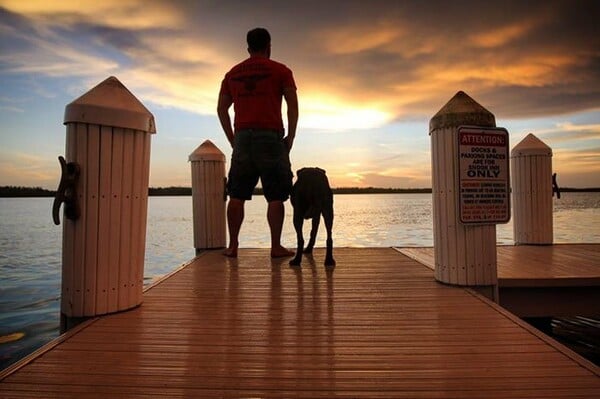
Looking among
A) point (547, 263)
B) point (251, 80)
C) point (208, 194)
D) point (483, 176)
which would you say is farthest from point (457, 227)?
point (208, 194)

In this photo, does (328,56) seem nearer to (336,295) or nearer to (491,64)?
(491,64)

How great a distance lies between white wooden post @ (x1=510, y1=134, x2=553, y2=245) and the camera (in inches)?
256

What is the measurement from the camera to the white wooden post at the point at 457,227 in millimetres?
3314

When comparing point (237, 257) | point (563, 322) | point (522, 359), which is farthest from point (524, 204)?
point (522, 359)

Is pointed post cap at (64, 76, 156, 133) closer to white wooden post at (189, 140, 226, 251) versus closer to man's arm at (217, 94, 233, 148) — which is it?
man's arm at (217, 94, 233, 148)

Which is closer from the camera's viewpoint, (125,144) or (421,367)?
(421,367)

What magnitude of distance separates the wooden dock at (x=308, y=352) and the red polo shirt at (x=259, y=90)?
210cm

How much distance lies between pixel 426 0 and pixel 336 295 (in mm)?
10247

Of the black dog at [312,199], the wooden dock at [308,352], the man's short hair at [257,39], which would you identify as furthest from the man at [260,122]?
the wooden dock at [308,352]

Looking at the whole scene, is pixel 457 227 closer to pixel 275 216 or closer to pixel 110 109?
pixel 275 216

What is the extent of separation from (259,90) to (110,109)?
2.18 meters

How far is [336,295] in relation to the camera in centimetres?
312

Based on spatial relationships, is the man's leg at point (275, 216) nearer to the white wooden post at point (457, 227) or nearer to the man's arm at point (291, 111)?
the man's arm at point (291, 111)

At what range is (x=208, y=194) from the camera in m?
6.14
